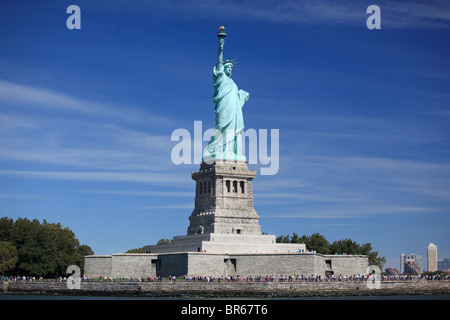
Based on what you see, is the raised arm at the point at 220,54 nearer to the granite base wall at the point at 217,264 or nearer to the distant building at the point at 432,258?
the granite base wall at the point at 217,264

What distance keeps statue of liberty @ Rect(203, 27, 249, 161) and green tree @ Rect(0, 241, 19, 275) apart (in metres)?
21.8

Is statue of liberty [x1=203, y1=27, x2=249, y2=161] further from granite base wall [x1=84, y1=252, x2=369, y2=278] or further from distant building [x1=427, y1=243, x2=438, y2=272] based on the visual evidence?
distant building [x1=427, y1=243, x2=438, y2=272]

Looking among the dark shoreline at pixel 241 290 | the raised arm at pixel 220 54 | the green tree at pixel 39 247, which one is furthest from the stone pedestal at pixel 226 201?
the green tree at pixel 39 247

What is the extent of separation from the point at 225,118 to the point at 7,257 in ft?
85.4

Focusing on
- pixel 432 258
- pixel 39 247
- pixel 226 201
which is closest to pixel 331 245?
pixel 226 201

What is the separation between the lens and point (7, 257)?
80500 mm

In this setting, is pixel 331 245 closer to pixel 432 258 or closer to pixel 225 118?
pixel 225 118

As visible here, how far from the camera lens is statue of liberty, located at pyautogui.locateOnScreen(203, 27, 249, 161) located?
7994 centimetres

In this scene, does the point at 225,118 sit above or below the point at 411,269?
above

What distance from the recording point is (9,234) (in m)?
84.6

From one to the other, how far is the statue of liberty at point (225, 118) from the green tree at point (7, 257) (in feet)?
71.7

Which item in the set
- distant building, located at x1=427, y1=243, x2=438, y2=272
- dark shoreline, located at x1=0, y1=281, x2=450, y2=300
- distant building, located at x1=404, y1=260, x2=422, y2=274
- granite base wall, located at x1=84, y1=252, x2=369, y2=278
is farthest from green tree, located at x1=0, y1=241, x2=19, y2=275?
distant building, located at x1=404, y1=260, x2=422, y2=274

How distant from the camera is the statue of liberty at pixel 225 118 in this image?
79.9 m
